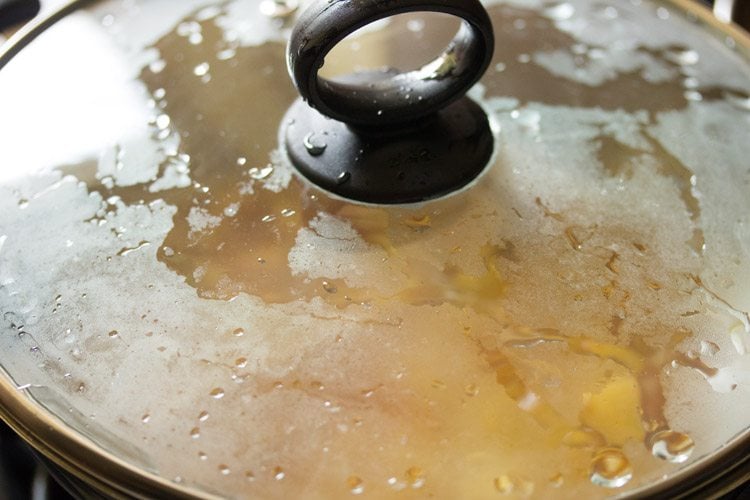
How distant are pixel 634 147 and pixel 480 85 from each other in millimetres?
272

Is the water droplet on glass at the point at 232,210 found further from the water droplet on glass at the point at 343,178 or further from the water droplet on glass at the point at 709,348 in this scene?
the water droplet on glass at the point at 709,348

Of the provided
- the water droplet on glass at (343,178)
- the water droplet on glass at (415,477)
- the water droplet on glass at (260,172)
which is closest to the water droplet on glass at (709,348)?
the water droplet on glass at (415,477)

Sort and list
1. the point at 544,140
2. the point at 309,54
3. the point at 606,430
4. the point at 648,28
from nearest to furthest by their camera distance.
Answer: the point at 606,430, the point at 309,54, the point at 544,140, the point at 648,28

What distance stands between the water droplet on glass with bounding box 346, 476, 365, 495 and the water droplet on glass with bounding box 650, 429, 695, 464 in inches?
12.7

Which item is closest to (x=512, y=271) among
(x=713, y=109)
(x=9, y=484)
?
(x=713, y=109)

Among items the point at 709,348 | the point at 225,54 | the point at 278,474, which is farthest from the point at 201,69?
the point at 709,348

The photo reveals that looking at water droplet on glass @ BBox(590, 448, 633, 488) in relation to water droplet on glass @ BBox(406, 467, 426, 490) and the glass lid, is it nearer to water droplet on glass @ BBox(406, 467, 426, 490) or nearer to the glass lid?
the glass lid

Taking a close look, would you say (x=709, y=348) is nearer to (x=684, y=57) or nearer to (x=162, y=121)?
(x=684, y=57)

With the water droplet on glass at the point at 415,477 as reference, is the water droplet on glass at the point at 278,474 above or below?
above

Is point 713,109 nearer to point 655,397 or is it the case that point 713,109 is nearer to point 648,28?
point 648,28

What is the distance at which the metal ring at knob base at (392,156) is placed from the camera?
115 centimetres

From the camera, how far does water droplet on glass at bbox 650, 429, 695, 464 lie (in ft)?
2.91

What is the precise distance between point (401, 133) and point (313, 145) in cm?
13

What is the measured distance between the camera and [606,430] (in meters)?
0.91
